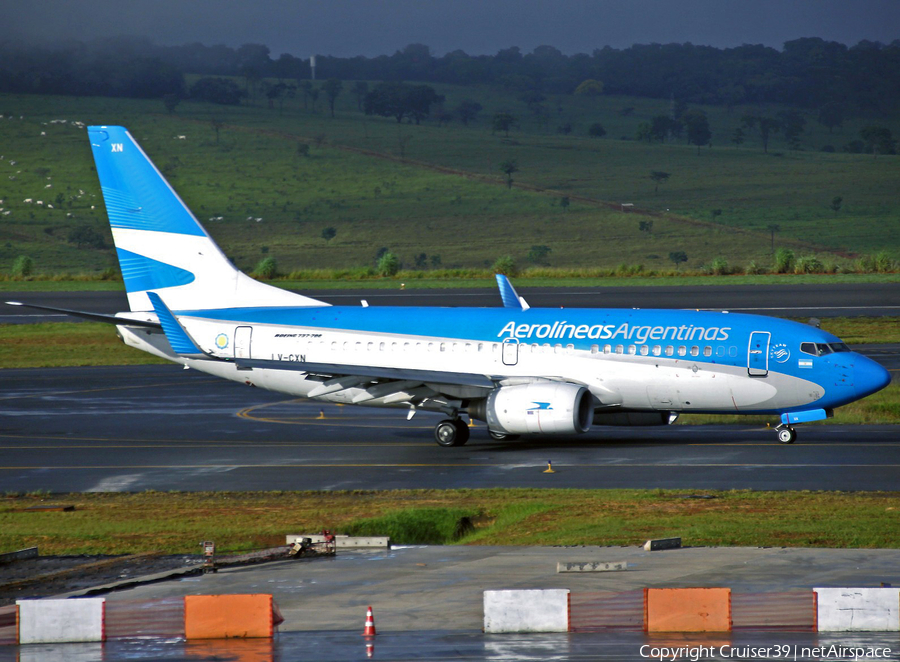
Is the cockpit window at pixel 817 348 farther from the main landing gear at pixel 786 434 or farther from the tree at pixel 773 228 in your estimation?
the tree at pixel 773 228

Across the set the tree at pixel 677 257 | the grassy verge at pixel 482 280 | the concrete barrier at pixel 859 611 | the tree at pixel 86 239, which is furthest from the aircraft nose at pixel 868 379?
the tree at pixel 86 239

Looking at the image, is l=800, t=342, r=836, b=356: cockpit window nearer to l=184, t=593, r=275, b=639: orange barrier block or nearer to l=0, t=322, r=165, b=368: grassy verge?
l=184, t=593, r=275, b=639: orange barrier block

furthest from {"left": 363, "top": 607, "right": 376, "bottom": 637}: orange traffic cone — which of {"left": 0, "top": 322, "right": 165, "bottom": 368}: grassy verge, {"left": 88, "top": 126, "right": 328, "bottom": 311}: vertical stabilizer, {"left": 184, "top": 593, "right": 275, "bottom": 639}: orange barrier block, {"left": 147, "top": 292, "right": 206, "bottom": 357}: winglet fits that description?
{"left": 0, "top": 322, "right": 165, "bottom": 368}: grassy verge

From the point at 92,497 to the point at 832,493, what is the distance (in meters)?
18.2

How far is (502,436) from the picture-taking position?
1459 inches

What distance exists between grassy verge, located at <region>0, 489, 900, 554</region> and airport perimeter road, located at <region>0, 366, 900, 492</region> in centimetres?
163

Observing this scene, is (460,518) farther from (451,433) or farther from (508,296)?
(508,296)

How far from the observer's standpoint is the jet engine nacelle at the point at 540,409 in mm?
33625

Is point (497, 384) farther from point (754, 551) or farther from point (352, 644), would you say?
point (352, 644)

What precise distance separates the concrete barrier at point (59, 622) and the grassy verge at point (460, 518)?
6.14 metres

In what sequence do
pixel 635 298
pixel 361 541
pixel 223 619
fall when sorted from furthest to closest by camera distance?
pixel 635 298
pixel 361 541
pixel 223 619

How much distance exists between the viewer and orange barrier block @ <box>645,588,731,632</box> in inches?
632

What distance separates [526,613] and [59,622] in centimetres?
669

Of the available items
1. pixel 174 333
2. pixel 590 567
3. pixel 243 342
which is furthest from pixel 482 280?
pixel 590 567
